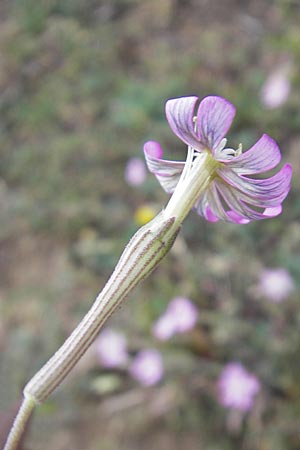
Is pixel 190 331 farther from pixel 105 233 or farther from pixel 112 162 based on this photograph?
pixel 112 162

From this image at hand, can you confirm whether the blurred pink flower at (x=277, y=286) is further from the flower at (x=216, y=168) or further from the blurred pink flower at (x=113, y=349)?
the flower at (x=216, y=168)

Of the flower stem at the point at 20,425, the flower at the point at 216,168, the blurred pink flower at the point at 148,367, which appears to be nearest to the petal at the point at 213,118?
the flower at the point at 216,168

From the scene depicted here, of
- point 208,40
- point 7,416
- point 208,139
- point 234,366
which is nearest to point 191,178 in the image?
point 208,139

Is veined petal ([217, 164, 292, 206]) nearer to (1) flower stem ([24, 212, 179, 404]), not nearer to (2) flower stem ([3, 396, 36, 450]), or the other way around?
Result: (1) flower stem ([24, 212, 179, 404])

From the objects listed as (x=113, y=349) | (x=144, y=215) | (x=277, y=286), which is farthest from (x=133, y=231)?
(x=277, y=286)

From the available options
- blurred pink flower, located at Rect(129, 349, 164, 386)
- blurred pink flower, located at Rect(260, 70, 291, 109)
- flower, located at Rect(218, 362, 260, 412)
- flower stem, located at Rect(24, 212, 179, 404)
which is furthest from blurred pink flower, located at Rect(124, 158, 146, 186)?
flower stem, located at Rect(24, 212, 179, 404)

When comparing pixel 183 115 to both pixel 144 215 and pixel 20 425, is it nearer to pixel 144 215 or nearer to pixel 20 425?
pixel 20 425
